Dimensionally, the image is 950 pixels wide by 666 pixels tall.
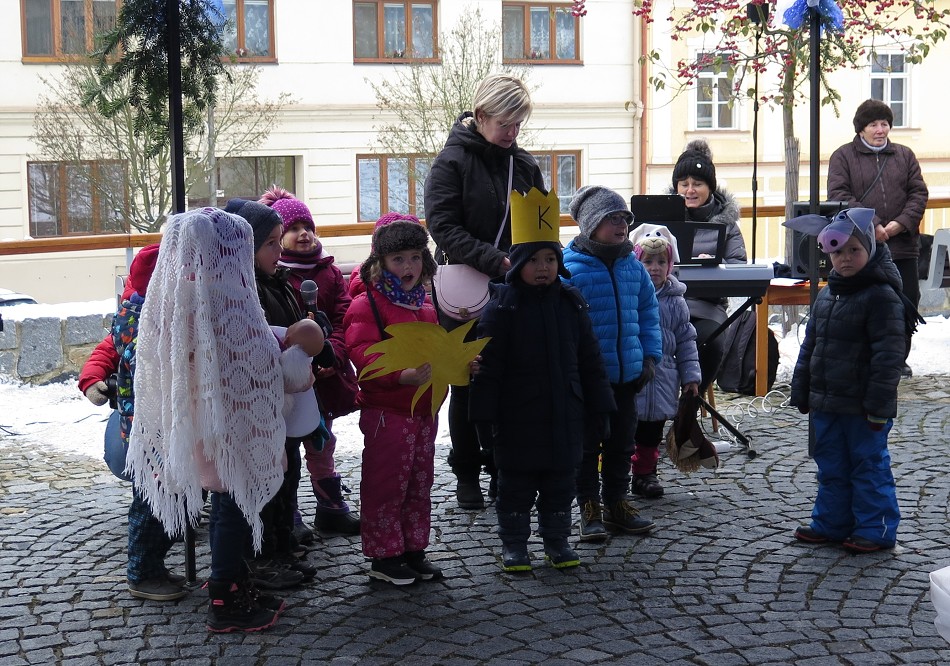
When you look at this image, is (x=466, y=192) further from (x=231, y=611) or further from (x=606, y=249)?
(x=231, y=611)

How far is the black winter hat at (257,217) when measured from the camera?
14.6 feet

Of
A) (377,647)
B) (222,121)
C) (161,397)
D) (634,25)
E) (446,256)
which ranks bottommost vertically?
(377,647)

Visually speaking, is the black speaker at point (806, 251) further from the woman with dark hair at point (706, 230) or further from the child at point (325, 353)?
the child at point (325, 353)

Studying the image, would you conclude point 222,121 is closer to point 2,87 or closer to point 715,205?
point 2,87

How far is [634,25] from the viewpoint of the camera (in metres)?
23.2

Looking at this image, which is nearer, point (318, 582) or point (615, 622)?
point (615, 622)

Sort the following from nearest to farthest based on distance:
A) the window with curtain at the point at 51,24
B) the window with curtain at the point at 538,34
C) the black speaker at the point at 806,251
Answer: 1. the black speaker at the point at 806,251
2. the window with curtain at the point at 51,24
3. the window with curtain at the point at 538,34

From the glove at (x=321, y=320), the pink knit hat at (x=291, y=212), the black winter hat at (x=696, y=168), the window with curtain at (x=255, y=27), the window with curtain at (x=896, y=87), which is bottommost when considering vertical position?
the glove at (x=321, y=320)

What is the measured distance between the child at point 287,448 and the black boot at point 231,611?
38 cm

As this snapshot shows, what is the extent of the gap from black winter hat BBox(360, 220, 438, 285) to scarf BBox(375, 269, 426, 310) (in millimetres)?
51

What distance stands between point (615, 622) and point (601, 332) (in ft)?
4.56

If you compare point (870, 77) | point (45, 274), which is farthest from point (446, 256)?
point (870, 77)

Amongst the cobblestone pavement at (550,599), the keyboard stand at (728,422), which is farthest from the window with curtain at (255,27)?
the cobblestone pavement at (550,599)

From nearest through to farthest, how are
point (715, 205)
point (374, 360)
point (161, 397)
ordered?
point (161, 397)
point (374, 360)
point (715, 205)
